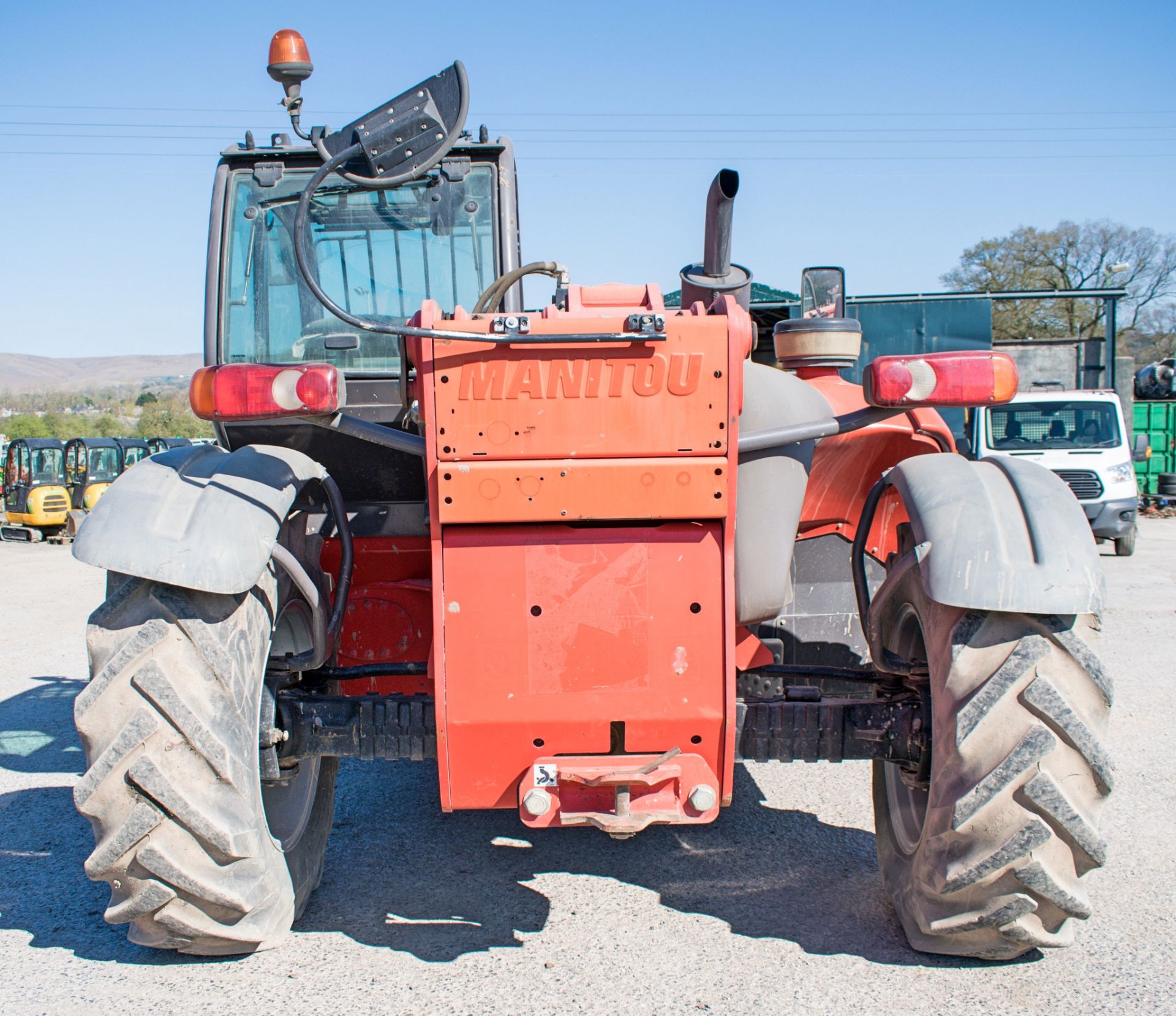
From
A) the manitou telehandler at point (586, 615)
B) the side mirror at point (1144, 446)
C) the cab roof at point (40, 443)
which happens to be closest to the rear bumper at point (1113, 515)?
the side mirror at point (1144, 446)

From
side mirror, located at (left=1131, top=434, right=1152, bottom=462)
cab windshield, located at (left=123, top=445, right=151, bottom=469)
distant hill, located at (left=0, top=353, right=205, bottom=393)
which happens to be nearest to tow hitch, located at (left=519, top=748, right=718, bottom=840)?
side mirror, located at (left=1131, top=434, right=1152, bottom=462)

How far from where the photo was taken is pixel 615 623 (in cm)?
271

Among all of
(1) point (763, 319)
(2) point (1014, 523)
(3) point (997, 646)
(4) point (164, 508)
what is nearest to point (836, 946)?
(3) point (997, 646)

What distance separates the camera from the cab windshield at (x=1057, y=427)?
586 inches

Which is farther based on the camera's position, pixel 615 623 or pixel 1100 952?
pixel 1100 952

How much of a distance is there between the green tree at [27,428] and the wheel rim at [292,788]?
42.7m

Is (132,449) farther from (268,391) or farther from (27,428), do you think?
(27,428)

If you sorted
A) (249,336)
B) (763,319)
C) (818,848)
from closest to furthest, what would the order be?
(818,848) → (249,336) → (763,319)

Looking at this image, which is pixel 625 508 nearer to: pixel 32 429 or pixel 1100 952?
pixel 1100 952

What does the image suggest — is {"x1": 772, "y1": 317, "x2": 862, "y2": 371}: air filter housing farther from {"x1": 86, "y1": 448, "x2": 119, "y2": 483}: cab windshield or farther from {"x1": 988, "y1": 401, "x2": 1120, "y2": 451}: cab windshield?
{"x1": 86, "y1": 448, "x2": 119, "y2": 483}: cab windshield

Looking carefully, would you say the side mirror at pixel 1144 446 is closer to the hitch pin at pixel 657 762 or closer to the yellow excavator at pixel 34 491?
the hitch pin at pixel 657 762

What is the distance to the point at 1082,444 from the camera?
48.8 feet

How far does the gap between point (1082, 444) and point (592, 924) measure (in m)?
13.7

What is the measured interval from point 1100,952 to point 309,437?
3.00 meters
